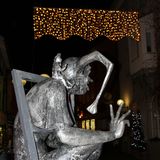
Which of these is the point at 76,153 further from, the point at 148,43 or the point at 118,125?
the point at 148,43

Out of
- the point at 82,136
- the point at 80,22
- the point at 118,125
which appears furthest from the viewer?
the point at 80,22

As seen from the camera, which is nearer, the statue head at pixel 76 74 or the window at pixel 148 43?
the statue head at pixel 76 74

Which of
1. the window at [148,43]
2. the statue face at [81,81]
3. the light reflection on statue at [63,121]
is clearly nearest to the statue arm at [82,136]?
the light reflection on statue at [63,121]

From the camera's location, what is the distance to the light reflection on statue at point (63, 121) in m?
1.83

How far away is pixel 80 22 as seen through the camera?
36.3ft

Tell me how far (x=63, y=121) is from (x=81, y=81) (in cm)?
30

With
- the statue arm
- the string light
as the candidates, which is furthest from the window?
the statue arm

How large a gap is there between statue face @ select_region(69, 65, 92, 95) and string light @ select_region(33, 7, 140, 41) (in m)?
8.79

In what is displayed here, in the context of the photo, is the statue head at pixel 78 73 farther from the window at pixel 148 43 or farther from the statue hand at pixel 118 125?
the window at pixel 148 43

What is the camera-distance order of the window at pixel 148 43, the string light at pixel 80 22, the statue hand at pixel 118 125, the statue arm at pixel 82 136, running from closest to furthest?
the statue arm at pixel 82 136 < the statue hand at pixel 118 125 < the string light at pixel 80 22 < the window at pixel 148 43

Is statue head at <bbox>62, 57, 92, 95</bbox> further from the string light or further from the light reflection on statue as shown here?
the string light

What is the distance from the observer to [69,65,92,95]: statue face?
2012 mm

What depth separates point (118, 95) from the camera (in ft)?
86.7

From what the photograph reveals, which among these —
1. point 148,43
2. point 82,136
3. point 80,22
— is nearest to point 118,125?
point 82,136
